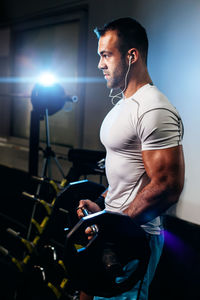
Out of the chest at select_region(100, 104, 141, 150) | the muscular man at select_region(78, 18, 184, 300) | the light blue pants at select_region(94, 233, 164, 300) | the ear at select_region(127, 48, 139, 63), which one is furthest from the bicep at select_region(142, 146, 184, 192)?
the ear at select_region(127, 48, 139, 63)

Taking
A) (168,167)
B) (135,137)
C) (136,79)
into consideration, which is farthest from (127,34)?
(168,167)

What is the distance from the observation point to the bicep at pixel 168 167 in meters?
0.99

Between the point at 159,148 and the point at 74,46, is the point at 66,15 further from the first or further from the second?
the point at 159,148

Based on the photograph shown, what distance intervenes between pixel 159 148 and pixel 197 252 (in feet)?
5.64

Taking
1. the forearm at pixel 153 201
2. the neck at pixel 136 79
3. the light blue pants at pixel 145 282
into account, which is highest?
the neck at pixel 136 79

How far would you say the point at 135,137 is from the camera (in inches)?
42.7

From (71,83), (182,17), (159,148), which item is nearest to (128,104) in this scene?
(159,148)

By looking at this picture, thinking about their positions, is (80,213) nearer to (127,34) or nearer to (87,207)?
(87,207)

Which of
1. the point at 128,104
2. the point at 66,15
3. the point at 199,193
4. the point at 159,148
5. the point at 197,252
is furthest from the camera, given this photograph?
the point at 66,15

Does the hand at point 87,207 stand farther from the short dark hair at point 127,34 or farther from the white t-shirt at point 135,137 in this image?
the short dark hair at point 127,34

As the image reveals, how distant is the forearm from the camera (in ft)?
3.24

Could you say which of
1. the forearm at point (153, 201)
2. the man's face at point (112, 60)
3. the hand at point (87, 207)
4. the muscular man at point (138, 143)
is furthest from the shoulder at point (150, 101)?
the hand at point (87, 207)

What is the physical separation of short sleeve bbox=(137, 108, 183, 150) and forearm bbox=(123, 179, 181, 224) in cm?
14

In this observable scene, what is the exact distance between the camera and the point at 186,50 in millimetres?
2246
